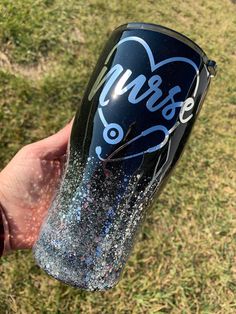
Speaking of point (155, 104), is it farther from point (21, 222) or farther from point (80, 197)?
point (21, 222)

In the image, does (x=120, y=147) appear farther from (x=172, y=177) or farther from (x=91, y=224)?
(x=172, y=177)

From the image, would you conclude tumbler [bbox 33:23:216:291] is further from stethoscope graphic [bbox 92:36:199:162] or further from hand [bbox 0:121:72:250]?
hand [bbox 0:121:72:250]

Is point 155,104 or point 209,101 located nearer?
point 155,104

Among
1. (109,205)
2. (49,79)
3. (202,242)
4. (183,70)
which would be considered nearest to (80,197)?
(109,205)

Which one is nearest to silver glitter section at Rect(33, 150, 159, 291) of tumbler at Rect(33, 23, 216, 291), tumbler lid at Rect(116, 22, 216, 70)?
tumbler at Rect(33, 23, 216, 291)

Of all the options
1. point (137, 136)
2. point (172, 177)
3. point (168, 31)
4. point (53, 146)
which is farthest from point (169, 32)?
point (172, 177)

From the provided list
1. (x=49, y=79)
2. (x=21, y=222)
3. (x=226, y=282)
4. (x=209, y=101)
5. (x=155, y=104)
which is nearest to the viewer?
(x=155, y=104)
